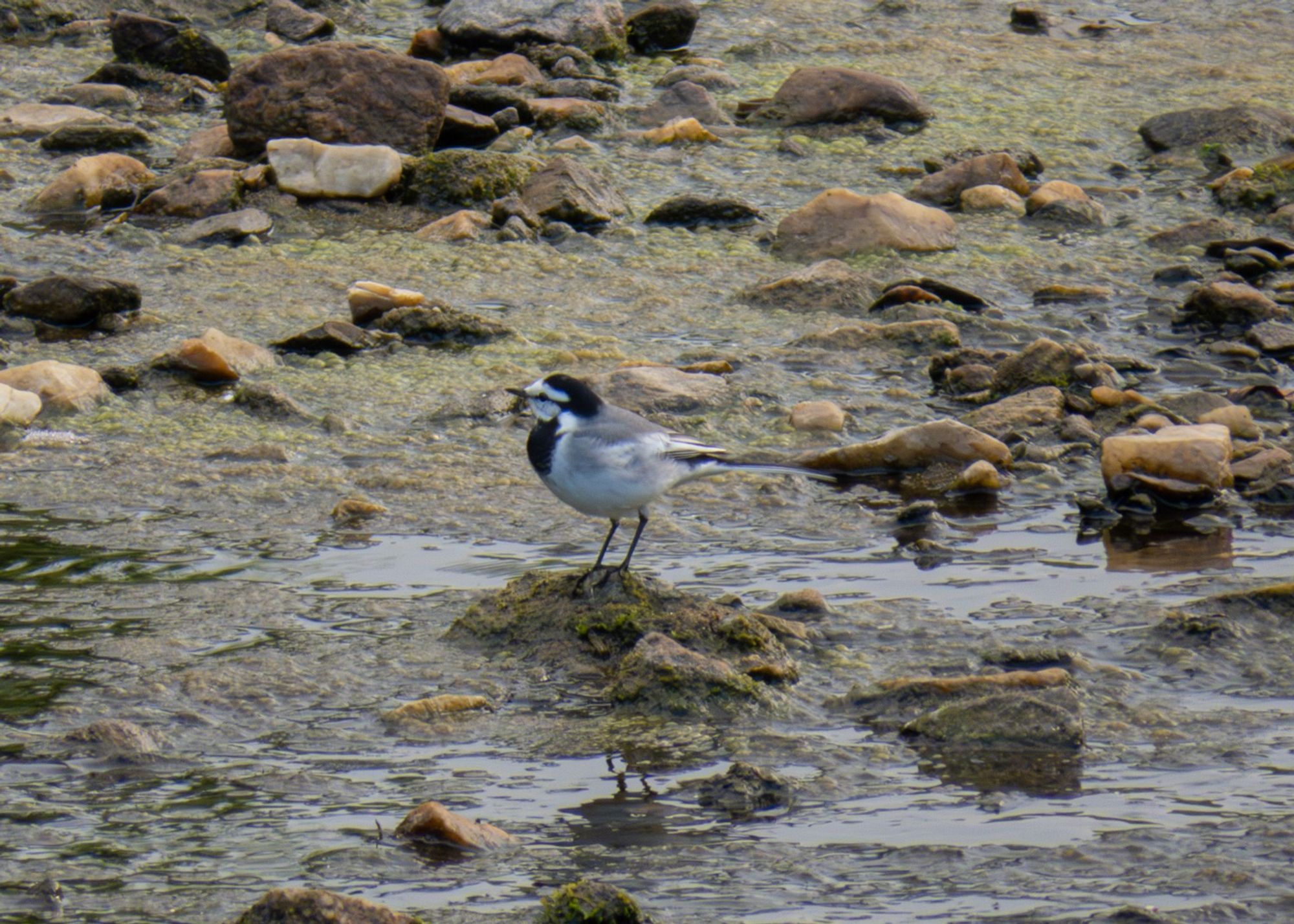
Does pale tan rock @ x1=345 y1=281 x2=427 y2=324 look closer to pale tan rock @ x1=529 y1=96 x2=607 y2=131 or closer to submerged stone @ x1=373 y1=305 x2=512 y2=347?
submerged stone @ x1=373 y1=305 x2=512 y2=347

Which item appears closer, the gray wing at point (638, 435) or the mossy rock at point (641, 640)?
the mossy rock at point (641, 640)

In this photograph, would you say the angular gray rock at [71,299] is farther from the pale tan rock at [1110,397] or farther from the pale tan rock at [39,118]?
the pale tan rock at [1110,397]

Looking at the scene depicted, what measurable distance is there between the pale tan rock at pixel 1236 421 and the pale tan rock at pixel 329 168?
481 centimetres

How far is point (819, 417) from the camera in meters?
7.17

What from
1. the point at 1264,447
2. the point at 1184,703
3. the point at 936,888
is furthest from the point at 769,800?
the point at 1264,447

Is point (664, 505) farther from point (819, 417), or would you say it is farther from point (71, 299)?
point (71, 299)

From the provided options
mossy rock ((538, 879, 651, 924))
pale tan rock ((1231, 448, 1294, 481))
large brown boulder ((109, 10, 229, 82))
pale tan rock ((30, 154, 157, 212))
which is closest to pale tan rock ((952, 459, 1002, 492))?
pale tan rock ((1231, 448, 1294, 481))

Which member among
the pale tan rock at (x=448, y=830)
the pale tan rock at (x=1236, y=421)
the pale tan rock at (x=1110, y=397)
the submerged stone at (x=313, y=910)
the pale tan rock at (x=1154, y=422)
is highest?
the submerged stone at (x=313, y=910)

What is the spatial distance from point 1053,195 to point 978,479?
369 cm

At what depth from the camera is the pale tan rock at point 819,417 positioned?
282 inches

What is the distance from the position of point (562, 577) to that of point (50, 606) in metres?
1.61

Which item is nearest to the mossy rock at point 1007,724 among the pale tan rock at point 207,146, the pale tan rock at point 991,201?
the pale tan rock at point 991,201

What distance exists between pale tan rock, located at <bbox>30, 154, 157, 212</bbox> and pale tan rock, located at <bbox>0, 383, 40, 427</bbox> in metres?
2.88

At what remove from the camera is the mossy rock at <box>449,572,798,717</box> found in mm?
4762
